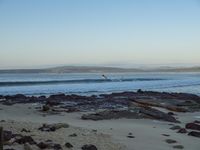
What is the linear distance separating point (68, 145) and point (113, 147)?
1.02 metres

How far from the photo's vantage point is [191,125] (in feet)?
42.4

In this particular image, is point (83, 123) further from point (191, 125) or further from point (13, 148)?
point (13, 148)

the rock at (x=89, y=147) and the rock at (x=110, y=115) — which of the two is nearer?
the rock at (x=89, y=147)

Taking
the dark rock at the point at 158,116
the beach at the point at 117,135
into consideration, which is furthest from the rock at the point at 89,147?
the dark rock at the point at 158,116

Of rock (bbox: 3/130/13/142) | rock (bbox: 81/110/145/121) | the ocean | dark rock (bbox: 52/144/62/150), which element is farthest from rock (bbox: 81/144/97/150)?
the ocean

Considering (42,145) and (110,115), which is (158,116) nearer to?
(110,115)

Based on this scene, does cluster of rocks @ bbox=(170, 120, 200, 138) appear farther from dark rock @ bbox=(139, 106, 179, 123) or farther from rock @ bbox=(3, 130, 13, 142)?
rock @ bbox=(3, 130, 13, 142)

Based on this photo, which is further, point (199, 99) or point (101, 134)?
point (199, 99)

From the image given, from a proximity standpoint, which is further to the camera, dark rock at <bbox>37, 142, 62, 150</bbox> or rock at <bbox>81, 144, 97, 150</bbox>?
rock at <bbox>81, 144, 97, 150</bbox>

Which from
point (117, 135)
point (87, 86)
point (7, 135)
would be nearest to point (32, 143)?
point (7, 135)

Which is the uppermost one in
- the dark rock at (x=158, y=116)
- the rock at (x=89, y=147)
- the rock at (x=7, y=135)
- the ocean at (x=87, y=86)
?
the rock at (x=7, y=135)

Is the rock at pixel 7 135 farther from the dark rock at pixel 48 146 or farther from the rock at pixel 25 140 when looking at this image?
the dark rock at pixel 48 146

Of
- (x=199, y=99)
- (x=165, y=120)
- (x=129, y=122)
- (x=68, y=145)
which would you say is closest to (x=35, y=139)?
(x=68, y=145)

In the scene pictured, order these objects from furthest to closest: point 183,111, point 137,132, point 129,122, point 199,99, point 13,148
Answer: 1. point 199,99
2. point 183,111
3. point 129,122
4. point 137,132
5. point 13,148
